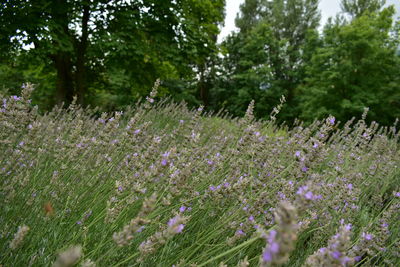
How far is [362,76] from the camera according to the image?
17.5 m

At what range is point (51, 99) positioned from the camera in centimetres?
1402

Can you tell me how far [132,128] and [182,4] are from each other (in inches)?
411

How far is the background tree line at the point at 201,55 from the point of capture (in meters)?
9.81

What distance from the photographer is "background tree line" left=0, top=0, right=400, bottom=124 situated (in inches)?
386

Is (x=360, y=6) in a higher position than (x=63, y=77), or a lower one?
higher

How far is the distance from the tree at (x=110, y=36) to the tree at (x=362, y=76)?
28.2ft

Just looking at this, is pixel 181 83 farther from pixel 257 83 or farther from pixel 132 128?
pixel 132 128

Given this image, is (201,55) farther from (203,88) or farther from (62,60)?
(203,88)

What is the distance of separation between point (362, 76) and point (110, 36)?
542 inches

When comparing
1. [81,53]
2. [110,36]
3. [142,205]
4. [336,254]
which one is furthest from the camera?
[81,53]

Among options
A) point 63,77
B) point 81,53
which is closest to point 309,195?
point 81,53

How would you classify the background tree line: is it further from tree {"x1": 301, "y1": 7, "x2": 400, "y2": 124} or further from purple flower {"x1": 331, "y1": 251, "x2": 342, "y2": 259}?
purple flower {"x1": 331, "y1": 251, "x2": 342, "y2": 259}

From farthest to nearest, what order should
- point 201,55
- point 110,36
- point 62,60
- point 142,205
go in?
point 201,55 → point 62,60 → point 110,36 → point 142,205

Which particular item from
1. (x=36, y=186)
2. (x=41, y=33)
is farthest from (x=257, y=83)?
(x=36, y=186)
